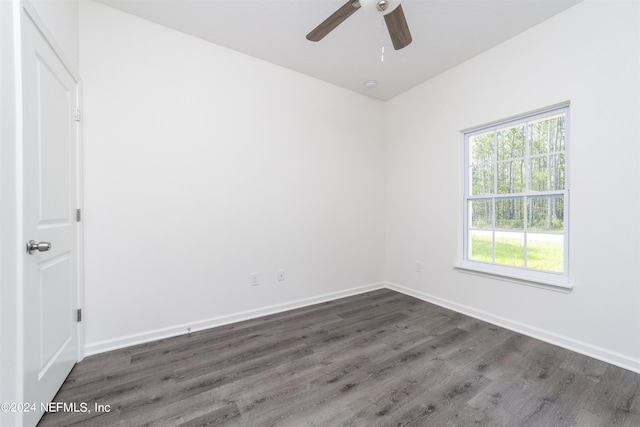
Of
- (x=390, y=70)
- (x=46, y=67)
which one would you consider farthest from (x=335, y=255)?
(x=46, y=67)

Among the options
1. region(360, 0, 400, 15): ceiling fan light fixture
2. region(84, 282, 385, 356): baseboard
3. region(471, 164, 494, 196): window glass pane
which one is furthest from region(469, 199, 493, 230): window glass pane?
region(360, 0, 400, 15): ceiling fan light fixture

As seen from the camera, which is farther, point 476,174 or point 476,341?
point 476,174

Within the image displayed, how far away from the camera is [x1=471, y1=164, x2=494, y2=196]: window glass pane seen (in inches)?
111

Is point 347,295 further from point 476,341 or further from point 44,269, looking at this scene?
point 44,269

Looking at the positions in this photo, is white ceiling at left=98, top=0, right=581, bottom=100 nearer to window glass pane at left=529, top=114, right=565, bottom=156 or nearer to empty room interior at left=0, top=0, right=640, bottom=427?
empty room interior at left=0, top=0, right=640, bottom=427

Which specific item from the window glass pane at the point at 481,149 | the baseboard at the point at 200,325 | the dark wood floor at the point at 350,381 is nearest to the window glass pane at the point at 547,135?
the window glass pane at the point at 481,149

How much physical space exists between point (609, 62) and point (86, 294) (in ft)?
14.4

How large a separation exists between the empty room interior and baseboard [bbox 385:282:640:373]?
0.01 meters

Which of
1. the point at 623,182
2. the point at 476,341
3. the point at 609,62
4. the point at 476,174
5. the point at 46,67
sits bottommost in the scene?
the point at 476,341

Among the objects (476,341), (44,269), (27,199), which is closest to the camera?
(27,199)

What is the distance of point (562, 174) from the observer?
229 cm

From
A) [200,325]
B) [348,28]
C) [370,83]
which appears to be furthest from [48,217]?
[370,83]

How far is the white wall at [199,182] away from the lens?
2113 millimetres

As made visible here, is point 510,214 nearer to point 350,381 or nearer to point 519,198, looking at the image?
point 519,198
